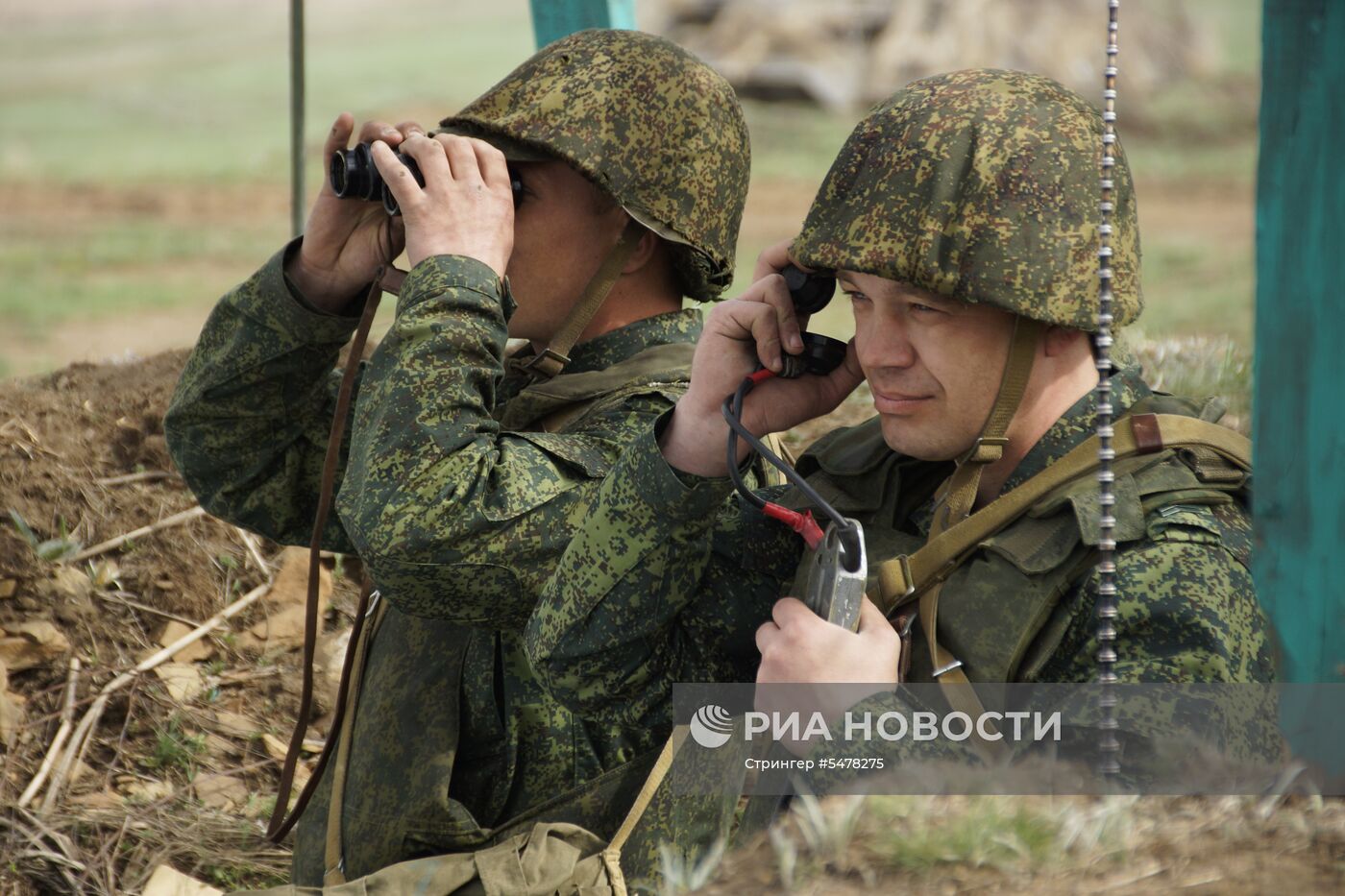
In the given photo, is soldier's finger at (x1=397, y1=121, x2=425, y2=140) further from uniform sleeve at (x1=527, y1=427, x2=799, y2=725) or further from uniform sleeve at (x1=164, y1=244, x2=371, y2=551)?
uniform sleeve at (x1=527, y1=427, x2=799, y2=725)

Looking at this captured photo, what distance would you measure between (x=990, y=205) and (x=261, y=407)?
6.11 ft

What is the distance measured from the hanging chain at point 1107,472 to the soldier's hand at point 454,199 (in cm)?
122

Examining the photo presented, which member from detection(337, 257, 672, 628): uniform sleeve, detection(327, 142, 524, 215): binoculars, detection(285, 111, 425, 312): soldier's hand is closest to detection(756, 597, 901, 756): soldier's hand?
detection(337, 257, 672, 628): uniform sleeve

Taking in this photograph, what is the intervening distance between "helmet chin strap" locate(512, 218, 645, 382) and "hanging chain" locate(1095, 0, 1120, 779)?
1208mm

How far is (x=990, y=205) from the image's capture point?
2713 millimetres

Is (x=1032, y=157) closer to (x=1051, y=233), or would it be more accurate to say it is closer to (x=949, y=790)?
(x=1051, y=233)

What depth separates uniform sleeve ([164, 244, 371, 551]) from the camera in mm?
3783

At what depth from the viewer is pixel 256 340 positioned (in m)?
3.78

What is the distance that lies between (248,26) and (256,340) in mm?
20936

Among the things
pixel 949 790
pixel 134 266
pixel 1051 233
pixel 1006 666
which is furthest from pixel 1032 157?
pixel 134 266

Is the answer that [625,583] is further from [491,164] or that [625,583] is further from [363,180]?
[363,180]

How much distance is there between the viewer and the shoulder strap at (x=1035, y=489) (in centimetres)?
269

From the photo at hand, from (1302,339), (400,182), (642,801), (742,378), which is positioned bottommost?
(642,801)

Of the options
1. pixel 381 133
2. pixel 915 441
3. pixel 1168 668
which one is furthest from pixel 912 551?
pixel 381 133
